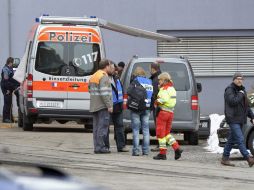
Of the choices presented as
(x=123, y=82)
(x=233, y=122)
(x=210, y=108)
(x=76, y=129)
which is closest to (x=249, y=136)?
(x=233, y=122)

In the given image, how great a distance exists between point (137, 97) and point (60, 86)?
5375 millimetres

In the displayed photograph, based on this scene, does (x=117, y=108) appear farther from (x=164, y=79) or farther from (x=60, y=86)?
(x=60, y=86)

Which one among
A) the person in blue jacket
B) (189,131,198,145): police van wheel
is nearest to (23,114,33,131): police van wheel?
(189,131,198,145): police van wheel

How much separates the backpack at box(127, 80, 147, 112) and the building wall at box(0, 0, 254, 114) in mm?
11507

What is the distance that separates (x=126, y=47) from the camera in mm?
26906

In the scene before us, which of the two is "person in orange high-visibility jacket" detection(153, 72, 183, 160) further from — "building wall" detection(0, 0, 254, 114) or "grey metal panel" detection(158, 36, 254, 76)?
"grey metal panel" detection(158, 36, 254, 76)

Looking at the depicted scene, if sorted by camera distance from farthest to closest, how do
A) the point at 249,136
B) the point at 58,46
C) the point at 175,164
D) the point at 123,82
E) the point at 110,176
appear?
the point at 58,46
the point at 123,82
the point at 249,136
the point at 175,164
the point at 110,176

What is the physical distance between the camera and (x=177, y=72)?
57.9 ft

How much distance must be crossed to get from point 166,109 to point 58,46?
626cm

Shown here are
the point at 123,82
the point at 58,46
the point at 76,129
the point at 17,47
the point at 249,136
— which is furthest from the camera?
the point at 17,47

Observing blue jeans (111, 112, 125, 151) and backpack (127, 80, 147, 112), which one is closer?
backpack (127, 80, 147, 112)

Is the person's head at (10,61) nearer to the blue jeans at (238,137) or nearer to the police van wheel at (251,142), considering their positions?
the police van wheel at (251,142)

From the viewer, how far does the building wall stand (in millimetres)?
26266

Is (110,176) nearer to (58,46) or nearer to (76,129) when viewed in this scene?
(58,46)
